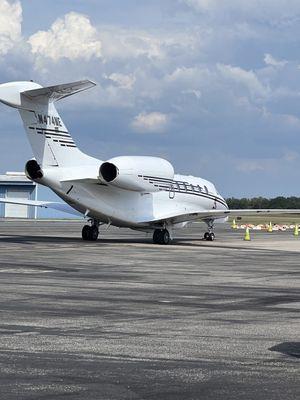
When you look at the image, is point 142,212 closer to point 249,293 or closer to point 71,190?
point 71,190

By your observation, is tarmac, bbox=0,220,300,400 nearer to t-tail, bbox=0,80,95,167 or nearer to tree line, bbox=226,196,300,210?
t-tail, bbox=0,80,95,167

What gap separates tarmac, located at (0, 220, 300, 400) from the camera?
391 inches

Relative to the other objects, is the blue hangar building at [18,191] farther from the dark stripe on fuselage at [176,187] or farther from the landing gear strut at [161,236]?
the landing gear strut at [161,236]

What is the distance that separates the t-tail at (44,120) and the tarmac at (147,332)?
13523 mm

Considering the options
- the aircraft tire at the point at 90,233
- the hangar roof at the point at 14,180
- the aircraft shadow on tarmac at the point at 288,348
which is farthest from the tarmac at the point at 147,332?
the hangar roof at the point at 14,180

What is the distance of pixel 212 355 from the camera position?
39.5 ft

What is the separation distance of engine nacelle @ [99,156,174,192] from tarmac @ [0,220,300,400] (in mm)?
13445

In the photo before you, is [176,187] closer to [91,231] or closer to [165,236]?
[165,236]

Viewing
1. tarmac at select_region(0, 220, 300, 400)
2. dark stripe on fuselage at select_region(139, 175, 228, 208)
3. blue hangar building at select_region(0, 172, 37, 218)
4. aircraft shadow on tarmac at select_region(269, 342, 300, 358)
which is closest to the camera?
tarmac at select_region(0, 220, 300, 400)

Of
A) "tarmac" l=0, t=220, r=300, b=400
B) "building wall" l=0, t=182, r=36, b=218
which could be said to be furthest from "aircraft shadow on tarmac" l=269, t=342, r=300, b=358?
"building wall" l=0, t=182, r=36, b=218

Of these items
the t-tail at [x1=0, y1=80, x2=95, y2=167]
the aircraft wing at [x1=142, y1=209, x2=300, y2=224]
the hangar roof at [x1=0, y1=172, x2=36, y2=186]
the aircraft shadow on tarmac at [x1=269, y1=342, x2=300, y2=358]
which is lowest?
the aircraft shadow on tarmac at [x1=269, y1=342, x2=300, y2=358]

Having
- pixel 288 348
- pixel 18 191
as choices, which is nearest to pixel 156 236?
pixel 288 348

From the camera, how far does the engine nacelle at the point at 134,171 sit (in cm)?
4238

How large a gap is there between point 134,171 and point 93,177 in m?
2.37
